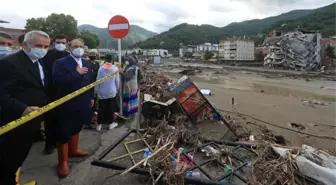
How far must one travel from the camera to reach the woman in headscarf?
16.1 feet

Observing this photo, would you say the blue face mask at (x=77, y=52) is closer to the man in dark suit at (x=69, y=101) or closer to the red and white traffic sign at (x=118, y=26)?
the man in dark suit at (x=69, y=101)

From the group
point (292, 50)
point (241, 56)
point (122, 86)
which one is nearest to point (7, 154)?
Answer: point (122, 86)

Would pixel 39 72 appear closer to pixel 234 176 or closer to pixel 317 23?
pixel 234 176

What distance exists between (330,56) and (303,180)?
2665 inches

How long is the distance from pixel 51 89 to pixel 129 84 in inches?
78.4

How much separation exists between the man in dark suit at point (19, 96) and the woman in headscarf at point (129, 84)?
2655 millimetres

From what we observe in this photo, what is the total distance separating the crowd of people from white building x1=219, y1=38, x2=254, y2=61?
7764cm

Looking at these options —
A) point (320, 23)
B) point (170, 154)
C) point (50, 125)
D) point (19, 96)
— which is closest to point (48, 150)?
point (50, 125)

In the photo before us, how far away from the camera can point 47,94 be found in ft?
10.5

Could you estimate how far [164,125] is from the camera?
3.82m

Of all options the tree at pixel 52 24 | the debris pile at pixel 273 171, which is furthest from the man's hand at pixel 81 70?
the tree at pixel 52 24

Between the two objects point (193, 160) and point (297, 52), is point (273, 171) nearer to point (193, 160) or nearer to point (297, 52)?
point (193, 160)

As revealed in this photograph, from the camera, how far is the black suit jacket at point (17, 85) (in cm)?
194

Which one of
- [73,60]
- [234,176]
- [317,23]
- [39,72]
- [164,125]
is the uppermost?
[317,23]
